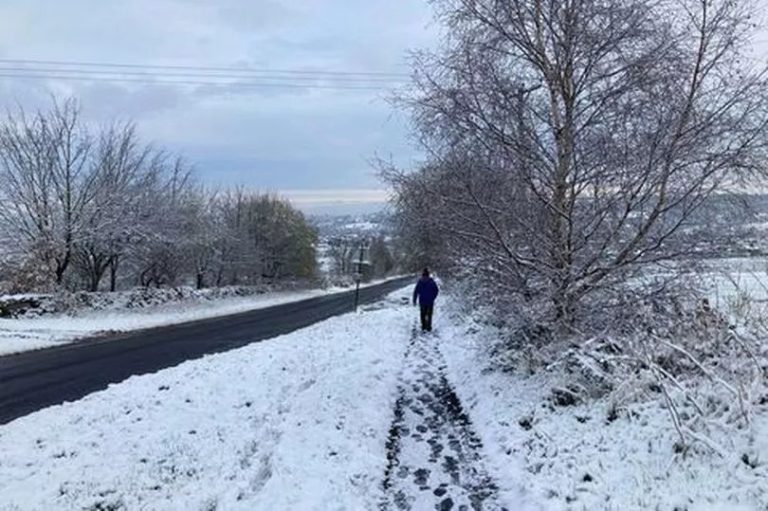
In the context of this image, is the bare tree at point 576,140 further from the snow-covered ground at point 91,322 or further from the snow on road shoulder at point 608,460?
the snow-covered ground at point 91,322

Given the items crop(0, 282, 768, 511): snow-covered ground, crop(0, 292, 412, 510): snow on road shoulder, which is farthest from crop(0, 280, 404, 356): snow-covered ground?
crop(0, 282, 768, 511): snow-covered ground

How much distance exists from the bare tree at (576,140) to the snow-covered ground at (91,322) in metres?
12.5

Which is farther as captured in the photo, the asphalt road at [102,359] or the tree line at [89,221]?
the tree line at [89,221]

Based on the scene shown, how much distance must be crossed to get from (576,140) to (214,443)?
6316mm

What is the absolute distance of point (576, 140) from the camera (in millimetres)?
9414

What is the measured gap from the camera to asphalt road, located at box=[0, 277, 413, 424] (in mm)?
10891

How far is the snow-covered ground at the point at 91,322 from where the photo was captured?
18188 mm

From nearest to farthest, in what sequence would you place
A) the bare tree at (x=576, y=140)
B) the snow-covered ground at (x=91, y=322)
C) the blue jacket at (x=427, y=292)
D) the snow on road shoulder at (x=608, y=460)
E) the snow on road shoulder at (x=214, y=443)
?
the snow on road shoulder at (x=608, y=460)
the snow on road shoulder at (x=214, y=443)
the bare tree at (x=576, y=140)
the snow-covered ground at (x=91, y=322)
the blue jacket at (x=427, y=292)

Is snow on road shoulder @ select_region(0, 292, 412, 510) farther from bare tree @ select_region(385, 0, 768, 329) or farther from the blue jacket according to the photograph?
the blue jacket

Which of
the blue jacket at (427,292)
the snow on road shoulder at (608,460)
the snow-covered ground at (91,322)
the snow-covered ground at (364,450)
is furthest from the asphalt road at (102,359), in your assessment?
the snow on road shoulder at (608,460)

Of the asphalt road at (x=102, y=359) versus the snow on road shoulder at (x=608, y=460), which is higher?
the snow on road shoulder at (x=608, y=460)

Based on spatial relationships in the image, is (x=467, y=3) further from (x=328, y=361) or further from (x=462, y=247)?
(x=328, y=361)

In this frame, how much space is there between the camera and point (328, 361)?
492 inches

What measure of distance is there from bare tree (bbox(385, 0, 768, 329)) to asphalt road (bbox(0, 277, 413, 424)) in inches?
263
